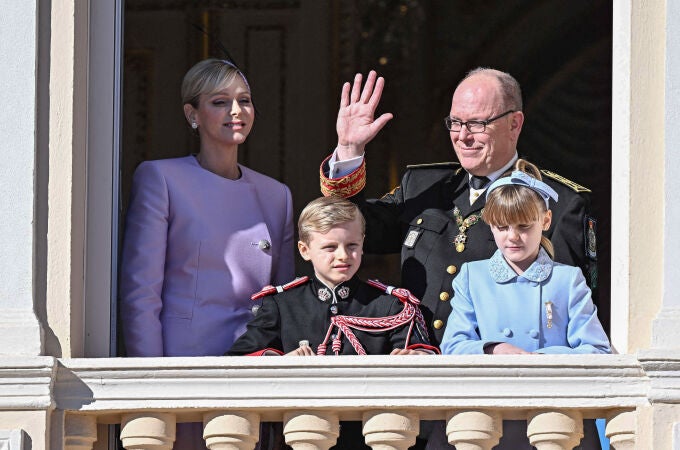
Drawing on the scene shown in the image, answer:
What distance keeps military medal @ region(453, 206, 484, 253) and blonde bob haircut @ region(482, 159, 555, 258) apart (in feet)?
1.05

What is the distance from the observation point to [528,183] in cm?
647

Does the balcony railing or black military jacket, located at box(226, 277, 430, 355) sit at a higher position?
black military jacket, located at box(226, 277, 430, 355)

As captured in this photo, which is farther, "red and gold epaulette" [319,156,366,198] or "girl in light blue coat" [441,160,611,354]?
"red and gold epaulette" [319,156,366,198]

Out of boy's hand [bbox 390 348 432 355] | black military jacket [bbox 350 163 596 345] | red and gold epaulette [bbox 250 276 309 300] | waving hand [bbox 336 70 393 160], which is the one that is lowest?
boy's hand [bbox 390 348 432 355]

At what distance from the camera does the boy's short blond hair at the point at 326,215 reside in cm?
652

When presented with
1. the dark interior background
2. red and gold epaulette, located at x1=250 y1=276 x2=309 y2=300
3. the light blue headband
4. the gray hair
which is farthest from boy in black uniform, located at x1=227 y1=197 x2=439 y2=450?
the dark interior background

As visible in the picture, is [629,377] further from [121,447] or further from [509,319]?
[121,447]

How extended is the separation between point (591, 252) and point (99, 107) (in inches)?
67.6

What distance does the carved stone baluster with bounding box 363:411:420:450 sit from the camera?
604 centimetres

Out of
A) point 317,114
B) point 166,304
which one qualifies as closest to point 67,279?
point 166,304

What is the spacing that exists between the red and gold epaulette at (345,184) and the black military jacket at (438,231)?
52 mm

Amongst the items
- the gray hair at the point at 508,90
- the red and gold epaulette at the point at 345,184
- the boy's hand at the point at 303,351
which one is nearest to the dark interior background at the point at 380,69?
the gray hair at the point at 508,90

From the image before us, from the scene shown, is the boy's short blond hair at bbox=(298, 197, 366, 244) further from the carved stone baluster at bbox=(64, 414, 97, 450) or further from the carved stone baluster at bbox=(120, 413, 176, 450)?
the carved stone baluster at bbox=(64, 414, 97, 450)

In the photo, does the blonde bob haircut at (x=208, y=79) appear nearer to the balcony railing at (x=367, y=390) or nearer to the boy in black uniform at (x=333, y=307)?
the boy in black uniform at (x=333, y=307)
